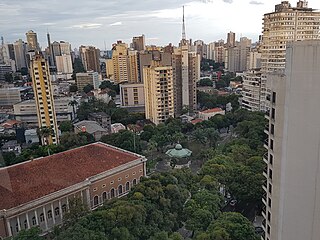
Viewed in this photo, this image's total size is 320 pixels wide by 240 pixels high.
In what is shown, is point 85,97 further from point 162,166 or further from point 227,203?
point 227,203

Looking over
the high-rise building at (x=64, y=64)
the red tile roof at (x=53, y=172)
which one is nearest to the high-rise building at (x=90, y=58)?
the high-rise building at (x=64, y=64)

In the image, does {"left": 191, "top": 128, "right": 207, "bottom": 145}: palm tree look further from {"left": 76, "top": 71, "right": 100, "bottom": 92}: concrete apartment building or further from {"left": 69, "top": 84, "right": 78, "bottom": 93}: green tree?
{"left": 69, "top": 84, "right": 78, "bottom": 93}: green tree

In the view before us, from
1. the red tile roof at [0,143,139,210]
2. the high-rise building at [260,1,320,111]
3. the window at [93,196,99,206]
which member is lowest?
the window at [93,196,99,206]

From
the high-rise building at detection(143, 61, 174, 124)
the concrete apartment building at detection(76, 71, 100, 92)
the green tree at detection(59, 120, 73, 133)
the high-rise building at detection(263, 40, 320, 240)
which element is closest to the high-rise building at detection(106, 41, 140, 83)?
the concrete apartment building at detection(76, 71, 100, 92)

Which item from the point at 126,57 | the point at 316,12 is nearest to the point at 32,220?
the point at 316,12

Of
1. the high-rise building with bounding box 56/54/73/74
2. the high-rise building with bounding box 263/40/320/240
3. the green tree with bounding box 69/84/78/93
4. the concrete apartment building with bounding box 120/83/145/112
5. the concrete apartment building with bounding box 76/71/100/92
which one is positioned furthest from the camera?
the high-rise building with bounding box 56/54/73/74

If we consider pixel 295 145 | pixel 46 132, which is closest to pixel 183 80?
pixel 46 132
